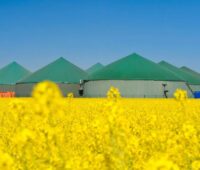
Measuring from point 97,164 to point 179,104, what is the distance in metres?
1.64

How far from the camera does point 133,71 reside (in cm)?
6206

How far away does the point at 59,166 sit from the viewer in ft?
10.3

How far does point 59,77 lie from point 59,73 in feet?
5.74

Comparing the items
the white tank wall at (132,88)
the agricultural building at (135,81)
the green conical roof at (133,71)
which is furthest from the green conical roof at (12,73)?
the white tank wall at (132,88)

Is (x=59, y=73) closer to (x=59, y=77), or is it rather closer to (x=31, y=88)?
(x=59, y=77)

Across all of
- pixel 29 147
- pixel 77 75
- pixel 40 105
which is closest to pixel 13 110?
pixel 29 147

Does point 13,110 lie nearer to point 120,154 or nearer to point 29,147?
point 29,147

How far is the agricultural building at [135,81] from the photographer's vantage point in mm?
57594

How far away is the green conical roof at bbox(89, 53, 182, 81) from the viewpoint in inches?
2366

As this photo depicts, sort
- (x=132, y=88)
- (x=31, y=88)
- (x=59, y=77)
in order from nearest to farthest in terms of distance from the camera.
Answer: (x=132, y=88) < (x=31, y=88) < (x=59, y=77)

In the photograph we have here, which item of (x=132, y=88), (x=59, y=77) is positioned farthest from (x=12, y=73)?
(x=132, y=88)

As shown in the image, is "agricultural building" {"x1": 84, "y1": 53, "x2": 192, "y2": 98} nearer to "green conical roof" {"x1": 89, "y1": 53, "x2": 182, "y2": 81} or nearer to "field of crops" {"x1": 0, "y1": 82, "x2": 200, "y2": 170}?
"green conical roof" {"x1": 89, "y1": 53, "x2": 182, "y2": 81}

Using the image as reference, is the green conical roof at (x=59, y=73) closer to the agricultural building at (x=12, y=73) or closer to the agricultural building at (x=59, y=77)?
the agricultural building at (x=59, y=77)

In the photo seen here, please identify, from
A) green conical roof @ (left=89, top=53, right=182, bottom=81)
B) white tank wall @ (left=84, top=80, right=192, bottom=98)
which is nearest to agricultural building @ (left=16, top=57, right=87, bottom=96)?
green conical roof @ (left=89, top=53, right=182, bottom=81)
